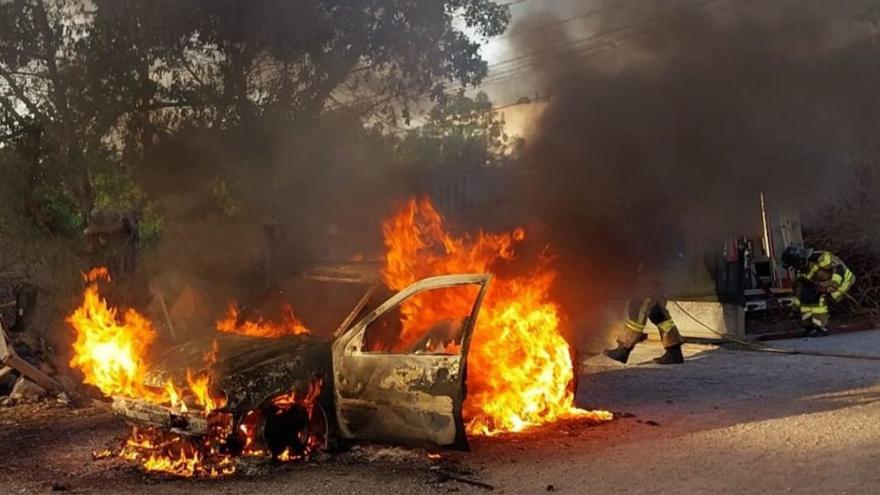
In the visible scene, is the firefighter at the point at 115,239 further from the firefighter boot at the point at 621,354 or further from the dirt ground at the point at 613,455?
the firefighter boot at the point at 621,354

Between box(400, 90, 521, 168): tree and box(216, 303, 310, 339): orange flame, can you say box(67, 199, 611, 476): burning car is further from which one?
A: box(400, 90, 521, 168): tree

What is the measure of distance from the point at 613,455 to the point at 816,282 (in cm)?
762

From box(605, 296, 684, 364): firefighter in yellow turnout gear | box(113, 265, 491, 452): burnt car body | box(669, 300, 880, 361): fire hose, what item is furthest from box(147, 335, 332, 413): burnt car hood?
box(669, 300, 880, 361): fire hose

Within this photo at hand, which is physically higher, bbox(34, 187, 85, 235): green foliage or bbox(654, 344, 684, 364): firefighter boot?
bbox(34, 187, 85, 235): green foliage

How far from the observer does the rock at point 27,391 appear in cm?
861

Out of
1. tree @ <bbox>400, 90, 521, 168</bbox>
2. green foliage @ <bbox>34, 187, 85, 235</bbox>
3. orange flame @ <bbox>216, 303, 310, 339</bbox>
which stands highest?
tree @ <bbox>400, 90, 521, 168</bbox>

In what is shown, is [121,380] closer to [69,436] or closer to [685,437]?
[69,436]

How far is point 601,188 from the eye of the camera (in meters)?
9.04

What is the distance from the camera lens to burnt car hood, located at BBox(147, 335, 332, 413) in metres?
→ 5.34

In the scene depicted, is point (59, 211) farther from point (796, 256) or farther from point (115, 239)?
point (796, 256)

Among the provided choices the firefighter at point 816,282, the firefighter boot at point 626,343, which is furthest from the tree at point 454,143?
the firefighter at point 816,282

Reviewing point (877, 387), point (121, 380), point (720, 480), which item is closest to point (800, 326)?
point (877, 387)

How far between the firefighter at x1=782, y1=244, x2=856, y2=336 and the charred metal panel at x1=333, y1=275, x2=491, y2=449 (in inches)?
323

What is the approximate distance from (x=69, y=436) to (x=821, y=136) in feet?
26.8
